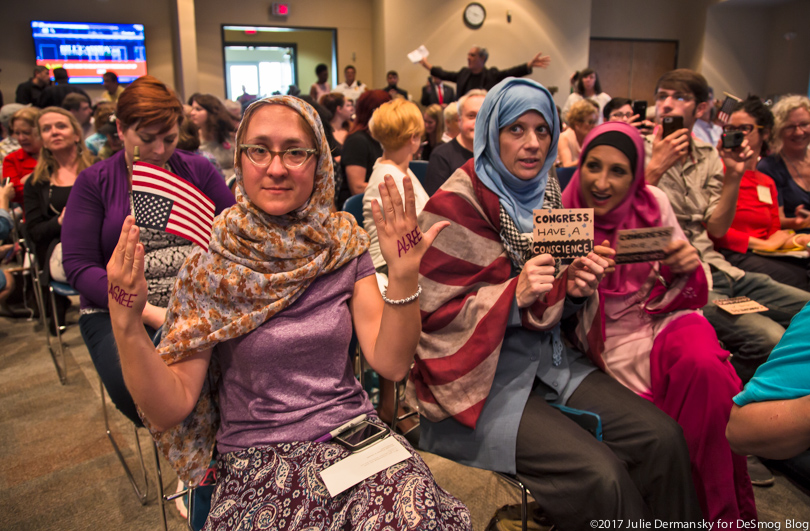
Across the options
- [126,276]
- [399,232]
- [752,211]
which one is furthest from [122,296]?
[752,211]

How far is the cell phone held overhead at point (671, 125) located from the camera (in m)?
2.46

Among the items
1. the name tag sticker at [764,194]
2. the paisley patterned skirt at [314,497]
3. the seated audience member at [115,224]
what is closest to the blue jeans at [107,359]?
the seated audience member at [115,224]

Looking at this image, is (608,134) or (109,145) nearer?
(608,134)

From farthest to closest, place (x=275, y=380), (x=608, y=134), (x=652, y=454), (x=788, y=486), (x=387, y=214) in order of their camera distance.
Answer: (x=788, y=486) → (x=608, y=134) → (x=652, y=454) → (x=275, y=380) → (x=387, y=214)

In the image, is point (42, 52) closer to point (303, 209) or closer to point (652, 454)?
point (303, 209)

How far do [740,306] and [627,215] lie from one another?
0.80 m

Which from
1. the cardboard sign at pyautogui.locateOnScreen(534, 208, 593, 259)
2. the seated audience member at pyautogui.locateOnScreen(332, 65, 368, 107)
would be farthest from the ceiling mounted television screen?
the cardboard sign at pyautogui.locateOnScreen(534, 208, 593, 259)

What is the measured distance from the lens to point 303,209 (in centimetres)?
140

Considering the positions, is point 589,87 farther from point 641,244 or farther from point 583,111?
point 641,244

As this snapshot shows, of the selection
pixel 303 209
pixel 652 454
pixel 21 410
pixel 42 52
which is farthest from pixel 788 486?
pixel 42 52

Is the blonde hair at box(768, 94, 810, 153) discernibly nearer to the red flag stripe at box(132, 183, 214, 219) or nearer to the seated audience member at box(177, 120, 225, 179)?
the red flag stripe at box(132, 183, 214, 219)

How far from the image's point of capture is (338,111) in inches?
242

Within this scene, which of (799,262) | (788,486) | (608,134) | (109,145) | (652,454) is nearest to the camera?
(652,454)

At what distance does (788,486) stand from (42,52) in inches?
442
